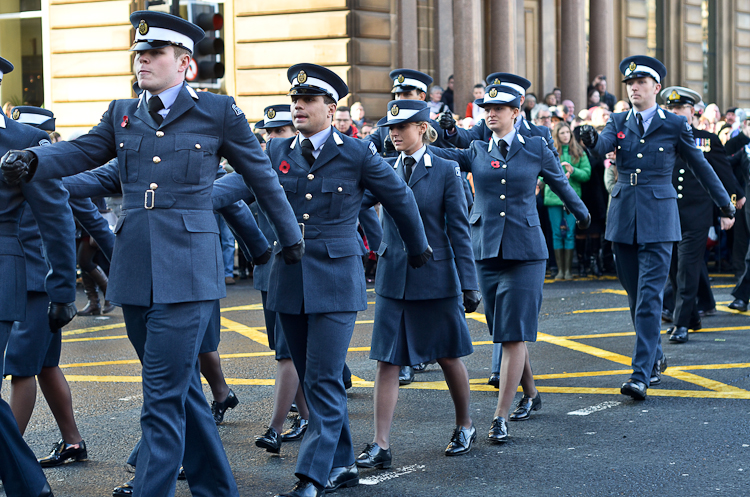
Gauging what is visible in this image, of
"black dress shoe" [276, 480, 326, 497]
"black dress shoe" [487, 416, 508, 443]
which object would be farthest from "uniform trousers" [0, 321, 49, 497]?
"black dress shoe" [487, 416, 508, 443]

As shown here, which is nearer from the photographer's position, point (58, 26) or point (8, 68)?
point (8, 68)

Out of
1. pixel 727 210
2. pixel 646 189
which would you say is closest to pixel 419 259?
pixel 646 189

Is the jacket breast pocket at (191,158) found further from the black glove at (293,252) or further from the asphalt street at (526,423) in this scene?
the asphalt street at (526,423)

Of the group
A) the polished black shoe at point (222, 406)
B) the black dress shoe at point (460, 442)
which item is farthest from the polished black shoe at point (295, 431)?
the black dress shoe at point (460, 442)

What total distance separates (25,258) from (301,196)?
1.29 metres

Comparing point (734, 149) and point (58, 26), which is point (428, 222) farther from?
point (58, 26)

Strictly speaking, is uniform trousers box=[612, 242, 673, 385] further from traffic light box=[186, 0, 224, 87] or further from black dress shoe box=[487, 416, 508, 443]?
traffic light box=[186, 0, 224, 87]

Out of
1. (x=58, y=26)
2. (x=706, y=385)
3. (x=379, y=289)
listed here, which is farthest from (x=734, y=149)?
(x=58, y=26)

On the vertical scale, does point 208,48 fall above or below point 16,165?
above

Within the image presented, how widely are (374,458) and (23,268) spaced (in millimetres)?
1923

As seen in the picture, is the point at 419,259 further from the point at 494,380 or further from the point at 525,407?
the point at 494,380

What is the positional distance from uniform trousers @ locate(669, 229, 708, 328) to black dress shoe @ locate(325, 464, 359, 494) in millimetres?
4680

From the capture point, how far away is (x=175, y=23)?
412cm

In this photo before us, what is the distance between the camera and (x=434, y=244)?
5.63 m
